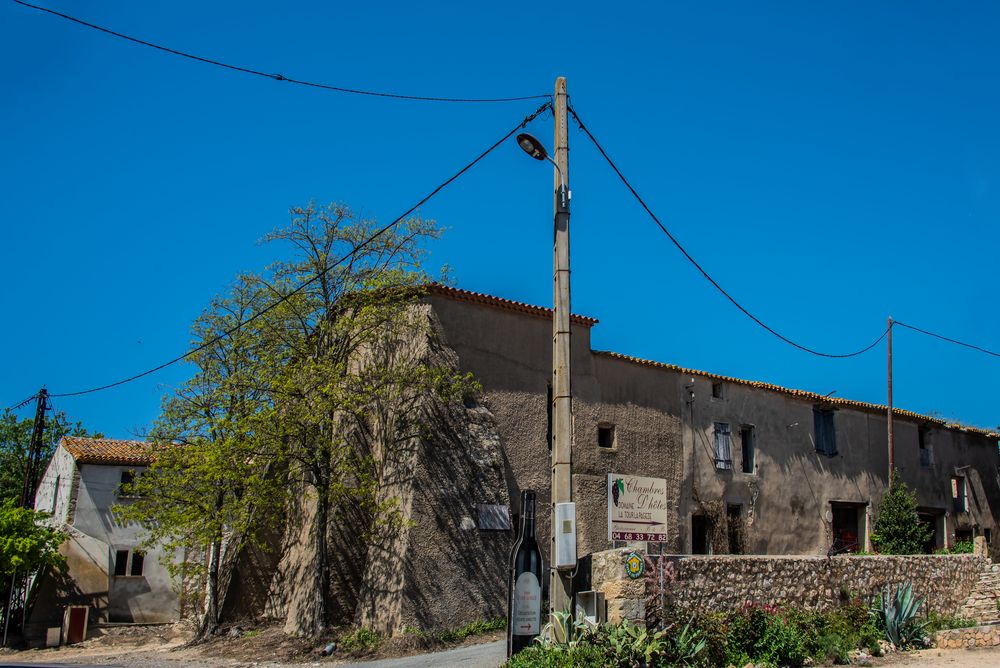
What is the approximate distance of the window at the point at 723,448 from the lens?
2527 cm

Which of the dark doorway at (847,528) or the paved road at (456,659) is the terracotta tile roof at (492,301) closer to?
the paved road at (456,659)

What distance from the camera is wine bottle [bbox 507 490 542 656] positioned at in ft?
36.3

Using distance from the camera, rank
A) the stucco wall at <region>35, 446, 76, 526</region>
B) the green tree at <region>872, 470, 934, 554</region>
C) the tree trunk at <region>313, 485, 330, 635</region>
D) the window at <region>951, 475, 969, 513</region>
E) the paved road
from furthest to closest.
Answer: the window at <region>951, 475, 969, 513</region>, the stucco wall at <region>35, 446, 76, 526</region>, the green tree at <region>872, 470, 934, 554</region>, the tree trunk at <region>313, 485, 330, 635</region>, the paved road

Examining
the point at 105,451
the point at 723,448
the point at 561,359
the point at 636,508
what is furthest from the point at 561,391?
the point at 105,451

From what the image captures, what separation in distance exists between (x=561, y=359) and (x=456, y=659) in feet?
23.6

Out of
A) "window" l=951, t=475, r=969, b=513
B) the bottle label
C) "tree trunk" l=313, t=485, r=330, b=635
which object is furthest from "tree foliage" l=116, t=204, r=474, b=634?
"window" l=951, t=475, r=969, b=513

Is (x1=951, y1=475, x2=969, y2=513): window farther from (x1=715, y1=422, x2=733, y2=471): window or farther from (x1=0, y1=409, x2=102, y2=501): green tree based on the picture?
(x1=0, y1=409, x2=102, y2=501): green tree

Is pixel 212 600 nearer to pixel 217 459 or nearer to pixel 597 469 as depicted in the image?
pixel 217 459

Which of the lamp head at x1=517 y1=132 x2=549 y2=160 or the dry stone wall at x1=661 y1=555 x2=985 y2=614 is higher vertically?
the lamp head at x1=517 y1=132 x2=549 y2=160

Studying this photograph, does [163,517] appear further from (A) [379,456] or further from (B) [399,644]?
(B) [399,644]

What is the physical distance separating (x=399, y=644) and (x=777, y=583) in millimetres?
7493

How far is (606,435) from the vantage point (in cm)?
2286

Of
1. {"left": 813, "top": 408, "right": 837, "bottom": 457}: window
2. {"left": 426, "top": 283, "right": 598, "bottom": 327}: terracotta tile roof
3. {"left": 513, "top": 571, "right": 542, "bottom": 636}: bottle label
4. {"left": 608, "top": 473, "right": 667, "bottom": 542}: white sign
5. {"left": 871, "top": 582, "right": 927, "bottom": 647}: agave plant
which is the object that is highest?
{"left": 426, "top": 283, "right": 598, "bottom": 327}: terracotta tile roof

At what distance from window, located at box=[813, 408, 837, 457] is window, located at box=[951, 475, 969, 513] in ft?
24.9
